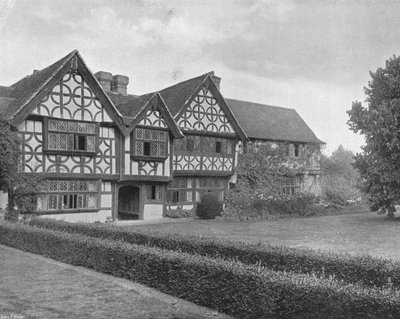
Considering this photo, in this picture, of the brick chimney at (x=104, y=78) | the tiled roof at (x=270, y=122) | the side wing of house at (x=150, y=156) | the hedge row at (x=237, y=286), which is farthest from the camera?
the tiled roof at (x=270, y=122)

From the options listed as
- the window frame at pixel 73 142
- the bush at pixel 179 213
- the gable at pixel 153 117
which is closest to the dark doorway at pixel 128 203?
the bush at pixel 179 213

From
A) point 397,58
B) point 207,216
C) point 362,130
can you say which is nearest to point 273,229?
point 207,216

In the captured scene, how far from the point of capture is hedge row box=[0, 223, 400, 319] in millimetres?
6816

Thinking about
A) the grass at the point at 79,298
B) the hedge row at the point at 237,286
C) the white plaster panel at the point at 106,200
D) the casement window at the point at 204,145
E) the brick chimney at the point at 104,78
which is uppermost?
the brick chimney at the point at 104,78

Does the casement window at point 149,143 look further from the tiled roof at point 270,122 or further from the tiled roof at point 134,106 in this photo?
the tiled roof at point 270,122

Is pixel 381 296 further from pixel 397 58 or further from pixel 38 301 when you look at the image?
pixel 397 58

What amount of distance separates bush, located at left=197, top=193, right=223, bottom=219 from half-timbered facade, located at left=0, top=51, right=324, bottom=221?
185 centimetres

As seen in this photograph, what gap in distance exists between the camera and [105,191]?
25.3m

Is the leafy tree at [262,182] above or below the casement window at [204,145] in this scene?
below

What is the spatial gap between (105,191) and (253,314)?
60.8 feet

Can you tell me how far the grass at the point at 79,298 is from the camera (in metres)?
7.95

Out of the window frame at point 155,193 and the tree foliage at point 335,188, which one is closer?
the window frame at point 155,193

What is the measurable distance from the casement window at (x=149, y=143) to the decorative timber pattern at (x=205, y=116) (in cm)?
223

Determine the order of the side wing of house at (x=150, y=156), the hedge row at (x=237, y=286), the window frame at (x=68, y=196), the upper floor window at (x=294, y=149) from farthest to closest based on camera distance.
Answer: the upper floor window at (x=294, y=149), the side wing of house at (x=150, y=156), the window frame at (x=68, y=196), the hedge row at (x=237, y=286)
